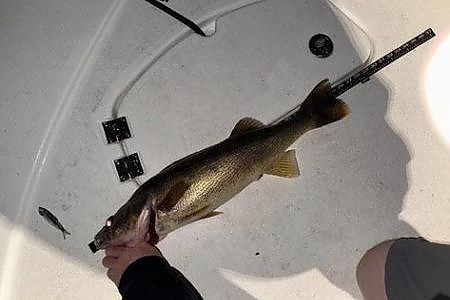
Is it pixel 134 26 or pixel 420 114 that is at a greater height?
pixel 134 26

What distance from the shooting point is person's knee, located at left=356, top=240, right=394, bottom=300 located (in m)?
1.88

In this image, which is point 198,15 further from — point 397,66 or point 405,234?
point 405,234

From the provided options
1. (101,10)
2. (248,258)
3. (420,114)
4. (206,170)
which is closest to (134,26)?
(101,10)

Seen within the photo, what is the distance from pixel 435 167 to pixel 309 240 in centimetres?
46

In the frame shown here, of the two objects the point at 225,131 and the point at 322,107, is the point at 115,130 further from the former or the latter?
the point at 322,107

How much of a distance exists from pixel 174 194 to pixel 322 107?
0.52 metres

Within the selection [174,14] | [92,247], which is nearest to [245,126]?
[174,14]

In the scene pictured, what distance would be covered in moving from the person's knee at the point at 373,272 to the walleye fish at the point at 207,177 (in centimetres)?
38

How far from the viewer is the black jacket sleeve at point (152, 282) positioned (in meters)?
1.62

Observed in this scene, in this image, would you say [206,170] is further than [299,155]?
No

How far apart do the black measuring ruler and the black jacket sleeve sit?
0.76 m

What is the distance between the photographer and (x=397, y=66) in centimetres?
213

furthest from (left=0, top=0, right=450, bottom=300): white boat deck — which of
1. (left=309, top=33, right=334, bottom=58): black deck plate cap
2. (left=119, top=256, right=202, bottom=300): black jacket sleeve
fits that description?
(left=119, top=256, right=202, bottom=300): black jacket sleeve

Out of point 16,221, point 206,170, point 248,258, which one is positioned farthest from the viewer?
point 248,258
